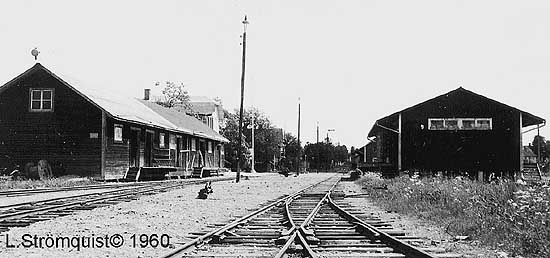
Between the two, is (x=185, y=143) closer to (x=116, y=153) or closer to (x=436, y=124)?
(x=116, y=153)

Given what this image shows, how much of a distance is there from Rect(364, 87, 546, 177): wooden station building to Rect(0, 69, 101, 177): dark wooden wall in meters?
16.0

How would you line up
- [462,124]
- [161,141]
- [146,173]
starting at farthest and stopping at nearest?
[161,141]
[146,173]
[462,124]

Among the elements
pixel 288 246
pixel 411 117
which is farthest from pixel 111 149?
pixel 288 246

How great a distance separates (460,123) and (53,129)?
2116 centimetres

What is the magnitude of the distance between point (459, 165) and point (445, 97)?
365 centimetres

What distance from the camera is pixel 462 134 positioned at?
36500 mm

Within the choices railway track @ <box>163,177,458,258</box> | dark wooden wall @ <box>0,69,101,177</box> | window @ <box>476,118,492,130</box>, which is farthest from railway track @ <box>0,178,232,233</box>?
window @ <box>476,118,492,130</box>

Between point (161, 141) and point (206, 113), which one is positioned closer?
point (161, 141)

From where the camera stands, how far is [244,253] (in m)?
8.85

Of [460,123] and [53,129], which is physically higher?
[460,123]

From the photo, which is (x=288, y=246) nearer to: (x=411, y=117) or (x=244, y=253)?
(x=244, y=253)

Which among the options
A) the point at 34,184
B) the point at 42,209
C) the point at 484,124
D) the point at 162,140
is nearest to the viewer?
the point at 42,209

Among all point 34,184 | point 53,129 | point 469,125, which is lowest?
point 34,184

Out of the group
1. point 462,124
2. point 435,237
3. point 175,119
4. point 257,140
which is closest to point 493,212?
point 435,237
